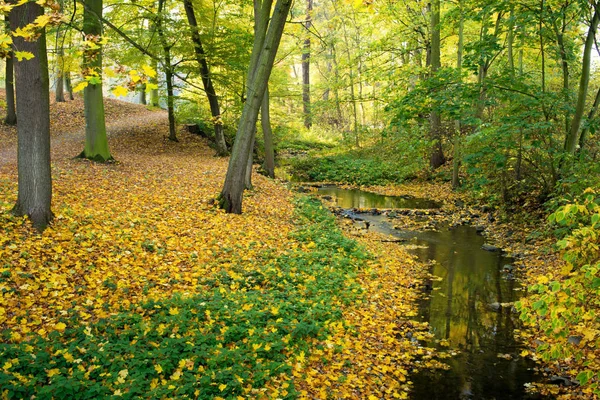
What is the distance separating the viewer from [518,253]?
36.1 feet

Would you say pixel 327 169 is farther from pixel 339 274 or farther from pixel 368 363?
pixel 368 363

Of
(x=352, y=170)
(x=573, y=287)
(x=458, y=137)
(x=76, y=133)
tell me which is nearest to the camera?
(x=573, y=287)

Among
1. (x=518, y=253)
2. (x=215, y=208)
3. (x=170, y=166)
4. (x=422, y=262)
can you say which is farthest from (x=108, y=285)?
(x=170, y=166)

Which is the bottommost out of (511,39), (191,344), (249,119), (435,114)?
(191,344)

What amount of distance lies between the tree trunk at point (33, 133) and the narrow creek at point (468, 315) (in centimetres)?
640

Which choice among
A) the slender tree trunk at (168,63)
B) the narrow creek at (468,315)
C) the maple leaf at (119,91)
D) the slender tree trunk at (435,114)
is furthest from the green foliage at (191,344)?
the slender tree trunk at (435,114)

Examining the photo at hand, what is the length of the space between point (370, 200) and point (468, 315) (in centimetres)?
1109

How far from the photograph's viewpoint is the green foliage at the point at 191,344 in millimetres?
4145

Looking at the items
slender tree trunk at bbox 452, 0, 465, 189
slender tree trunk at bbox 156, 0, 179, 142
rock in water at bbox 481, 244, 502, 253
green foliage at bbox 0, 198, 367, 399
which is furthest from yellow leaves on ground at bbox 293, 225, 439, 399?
slender tree trunk at bbox 156, 0, 179, 142

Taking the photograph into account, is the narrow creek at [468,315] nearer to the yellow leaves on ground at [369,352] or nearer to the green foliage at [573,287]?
the yellow leaves on ground at [369,352]

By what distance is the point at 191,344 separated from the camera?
4.97 m

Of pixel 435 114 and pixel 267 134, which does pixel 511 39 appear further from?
pixel 267 134

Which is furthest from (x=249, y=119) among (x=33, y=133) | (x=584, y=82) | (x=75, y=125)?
(x=75, y=125)

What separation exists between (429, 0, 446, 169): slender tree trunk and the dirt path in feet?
45.1
